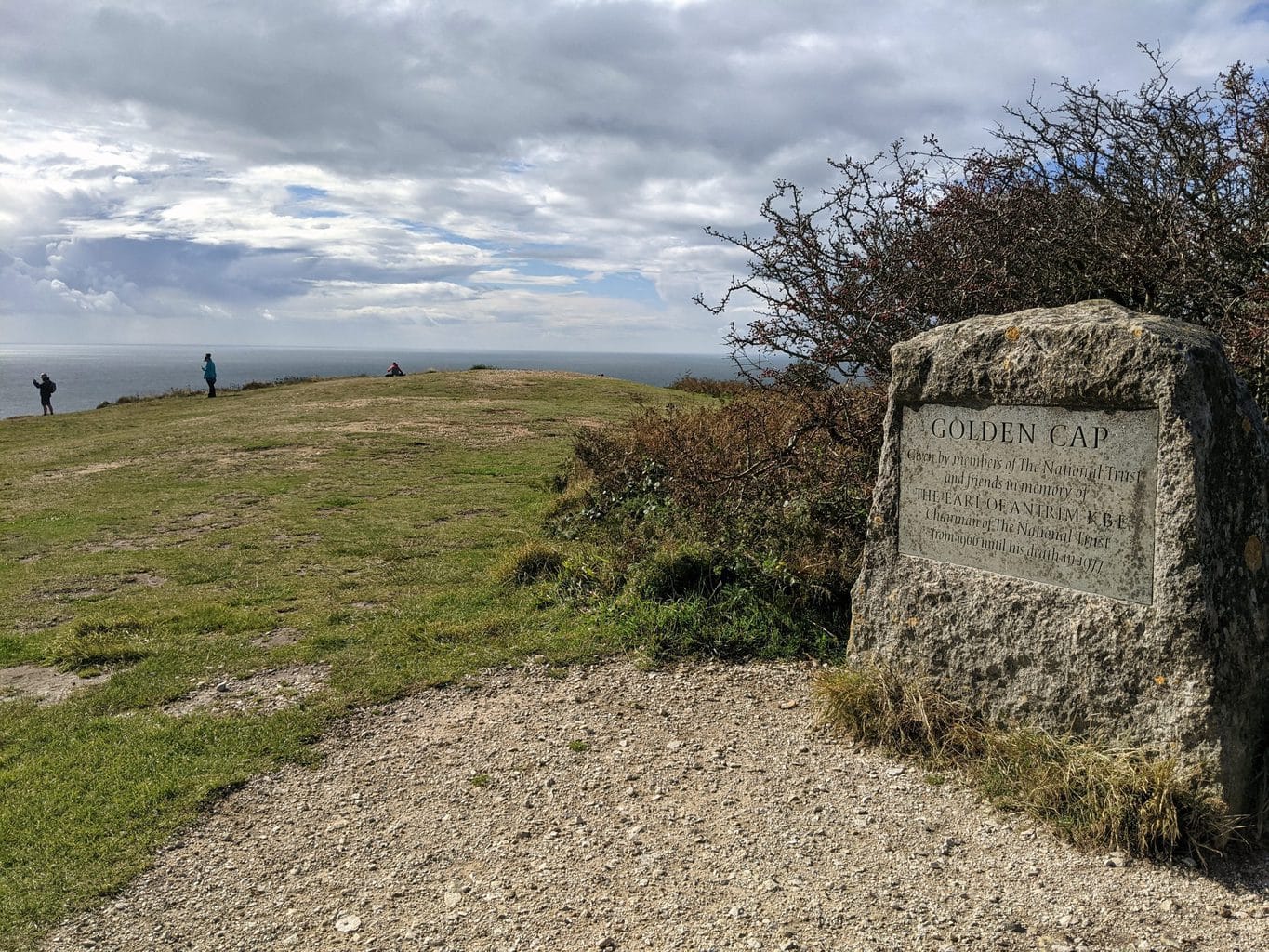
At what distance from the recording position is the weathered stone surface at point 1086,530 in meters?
3.88

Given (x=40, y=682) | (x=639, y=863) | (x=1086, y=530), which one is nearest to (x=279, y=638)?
(x=40, y=682)

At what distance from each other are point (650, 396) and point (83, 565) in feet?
60.0

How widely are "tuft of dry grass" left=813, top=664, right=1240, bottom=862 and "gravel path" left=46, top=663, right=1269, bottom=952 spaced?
113 mm

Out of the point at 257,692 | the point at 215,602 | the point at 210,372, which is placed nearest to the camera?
the point at 257,692

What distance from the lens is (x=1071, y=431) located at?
4.29 metres

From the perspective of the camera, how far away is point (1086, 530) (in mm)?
4238

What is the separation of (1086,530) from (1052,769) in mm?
1190

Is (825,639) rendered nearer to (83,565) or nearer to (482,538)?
(482,538)

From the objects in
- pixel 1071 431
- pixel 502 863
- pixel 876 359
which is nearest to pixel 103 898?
pixel 502 863

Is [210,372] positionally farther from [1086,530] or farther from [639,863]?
[1086,530]

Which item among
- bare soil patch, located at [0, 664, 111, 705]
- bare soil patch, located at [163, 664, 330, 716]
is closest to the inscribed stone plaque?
bare soil patch, located at [163, 664, 330, 716]

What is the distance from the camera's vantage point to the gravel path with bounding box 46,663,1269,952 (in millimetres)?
3389

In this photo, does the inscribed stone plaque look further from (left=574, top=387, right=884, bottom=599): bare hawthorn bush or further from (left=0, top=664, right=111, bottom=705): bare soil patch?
(left=0, top=664, right=111, bottom=705): bare soil patch

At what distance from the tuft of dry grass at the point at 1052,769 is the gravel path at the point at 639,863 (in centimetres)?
11
